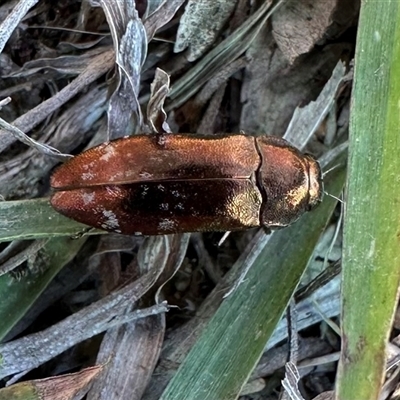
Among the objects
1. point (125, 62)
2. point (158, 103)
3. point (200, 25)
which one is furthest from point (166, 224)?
point (200, 25)

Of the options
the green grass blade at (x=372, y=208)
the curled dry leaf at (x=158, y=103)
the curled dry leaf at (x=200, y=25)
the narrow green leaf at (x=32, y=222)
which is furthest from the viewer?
the curled dry leaf at (x=200, y=25)

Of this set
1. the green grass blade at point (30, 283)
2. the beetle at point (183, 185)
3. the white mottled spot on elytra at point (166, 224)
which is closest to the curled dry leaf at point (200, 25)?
the beetle at point (183, 185)

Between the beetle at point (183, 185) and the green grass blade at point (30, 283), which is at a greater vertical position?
the beetle at point (183, 185)

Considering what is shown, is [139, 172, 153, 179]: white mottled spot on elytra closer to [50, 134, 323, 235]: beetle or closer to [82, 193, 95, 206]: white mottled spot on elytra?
[50, 134, 323, 235]: beetle

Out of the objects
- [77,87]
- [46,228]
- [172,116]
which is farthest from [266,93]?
[46,228]

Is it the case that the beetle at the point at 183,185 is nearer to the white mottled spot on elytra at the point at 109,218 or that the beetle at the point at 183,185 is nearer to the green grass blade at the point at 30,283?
the white mottled spot on elytra at the point at 109,218

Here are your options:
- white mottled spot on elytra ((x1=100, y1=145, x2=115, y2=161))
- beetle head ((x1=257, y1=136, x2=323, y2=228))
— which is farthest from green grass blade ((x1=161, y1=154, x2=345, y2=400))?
white mottled spot on elytra ((x1=100, y1=145, x2=115, y2=161))
